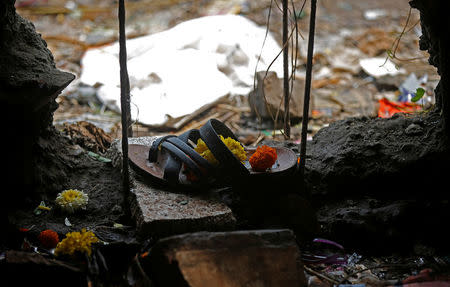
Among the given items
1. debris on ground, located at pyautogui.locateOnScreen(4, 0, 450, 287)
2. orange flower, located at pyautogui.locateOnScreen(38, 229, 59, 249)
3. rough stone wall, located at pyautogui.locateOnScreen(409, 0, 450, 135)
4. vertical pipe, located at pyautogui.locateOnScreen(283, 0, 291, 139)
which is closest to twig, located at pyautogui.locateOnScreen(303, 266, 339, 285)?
debris on ground, located at pyautogui.locateOnScreen(4, 0, 450, 287)

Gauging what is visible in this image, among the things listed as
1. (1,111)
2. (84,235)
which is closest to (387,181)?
(84,235)

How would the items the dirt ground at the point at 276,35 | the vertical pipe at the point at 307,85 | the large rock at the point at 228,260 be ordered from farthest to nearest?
the dirt ground at the point at 276,35
the vertical pipe at the point at 307,85
the large rock at the point at 228,260

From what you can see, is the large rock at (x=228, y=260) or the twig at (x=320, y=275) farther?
the twig at (x=320, y=275)

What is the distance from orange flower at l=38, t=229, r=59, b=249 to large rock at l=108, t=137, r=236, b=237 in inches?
16.5

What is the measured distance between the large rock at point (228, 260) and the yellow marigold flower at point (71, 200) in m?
0.74

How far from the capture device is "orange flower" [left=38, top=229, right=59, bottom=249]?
7.73 ft

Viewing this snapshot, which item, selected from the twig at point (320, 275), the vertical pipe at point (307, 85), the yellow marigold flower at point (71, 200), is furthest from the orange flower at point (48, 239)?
the vertical pipe at point (307, 85)

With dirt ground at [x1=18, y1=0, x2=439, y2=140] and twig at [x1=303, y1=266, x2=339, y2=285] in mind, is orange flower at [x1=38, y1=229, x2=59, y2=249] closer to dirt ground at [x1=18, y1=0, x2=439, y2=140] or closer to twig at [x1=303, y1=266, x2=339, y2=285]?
twig at [x1=303, y1=266, x2=339, y2=285]

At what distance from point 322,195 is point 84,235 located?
4.68 feet

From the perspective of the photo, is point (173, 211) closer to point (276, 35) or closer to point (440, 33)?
point (440, 33)

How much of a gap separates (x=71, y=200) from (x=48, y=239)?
1.18 ft

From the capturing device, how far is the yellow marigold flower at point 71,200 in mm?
2674

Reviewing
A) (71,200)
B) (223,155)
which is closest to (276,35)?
(223,155)

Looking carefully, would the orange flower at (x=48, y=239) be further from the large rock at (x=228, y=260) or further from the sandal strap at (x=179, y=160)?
the sandal strap at (x=179, y=160)
